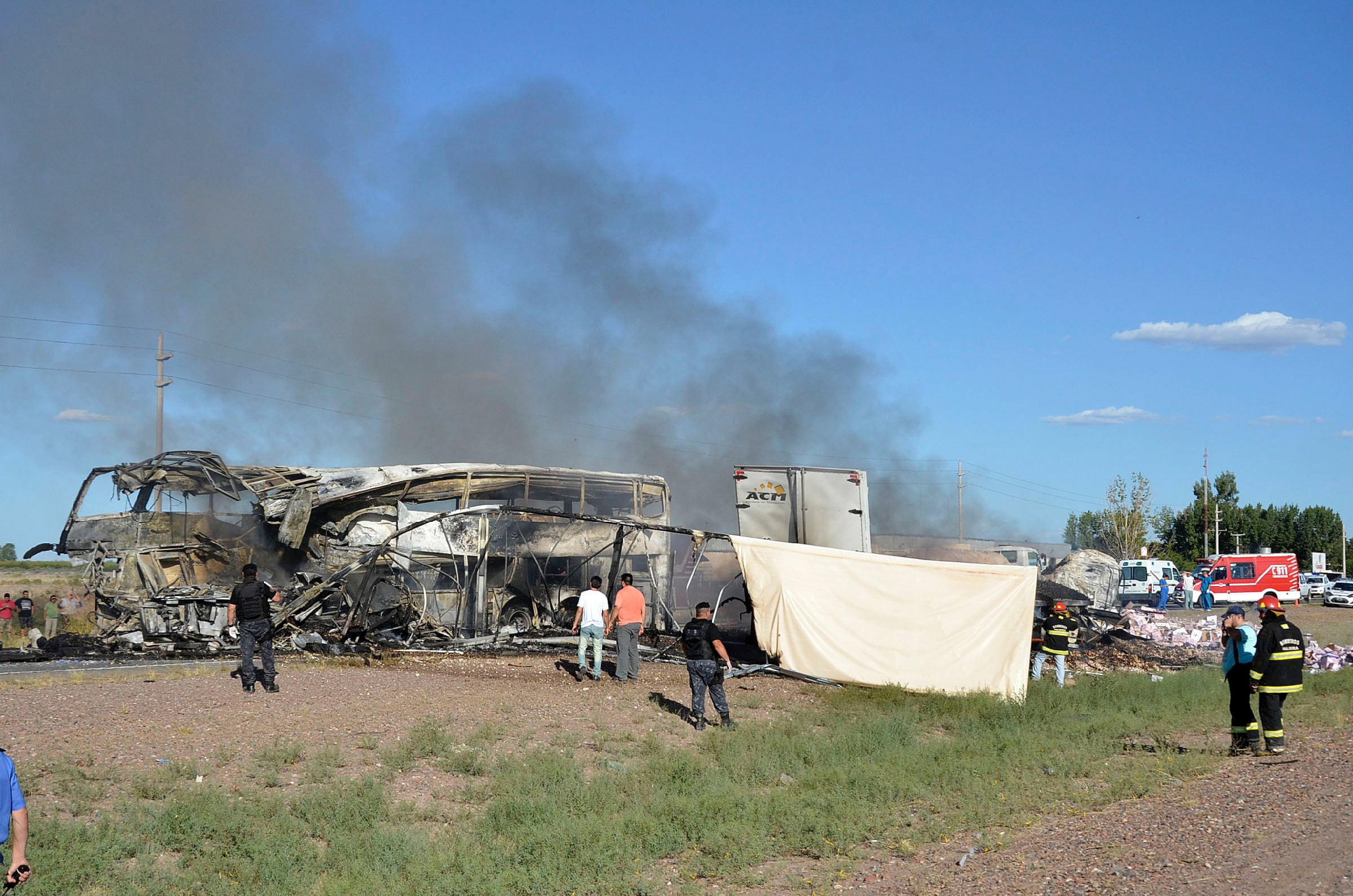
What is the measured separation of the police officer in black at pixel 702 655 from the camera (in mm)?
11188

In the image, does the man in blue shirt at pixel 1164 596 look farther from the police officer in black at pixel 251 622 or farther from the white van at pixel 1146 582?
the police officer in black at pixel 251 622

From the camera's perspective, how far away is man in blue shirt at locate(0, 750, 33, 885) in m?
4.56

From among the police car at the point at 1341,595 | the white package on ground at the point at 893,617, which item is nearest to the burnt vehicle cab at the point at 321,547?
the white package on ground at the point at 893,617

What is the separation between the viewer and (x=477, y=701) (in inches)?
485

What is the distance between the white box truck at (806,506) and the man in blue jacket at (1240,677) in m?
7.97

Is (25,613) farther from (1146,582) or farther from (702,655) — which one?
(1146,582)

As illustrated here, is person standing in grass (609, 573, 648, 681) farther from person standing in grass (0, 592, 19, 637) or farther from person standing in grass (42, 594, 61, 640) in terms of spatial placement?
person standing in grass (0, 592, 19, 637)

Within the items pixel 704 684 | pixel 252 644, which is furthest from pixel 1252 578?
pixel 252 644

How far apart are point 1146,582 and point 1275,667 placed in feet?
103

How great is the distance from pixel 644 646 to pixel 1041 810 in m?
9.59

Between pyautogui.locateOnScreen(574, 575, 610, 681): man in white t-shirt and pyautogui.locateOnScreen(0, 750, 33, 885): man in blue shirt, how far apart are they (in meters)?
9.00

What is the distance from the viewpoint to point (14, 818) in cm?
466

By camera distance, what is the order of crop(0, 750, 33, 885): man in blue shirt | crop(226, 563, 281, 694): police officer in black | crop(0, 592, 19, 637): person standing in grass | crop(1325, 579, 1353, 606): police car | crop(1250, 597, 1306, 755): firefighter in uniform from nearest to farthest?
1. crop(0, 750, 33, 885): man in blue shirt
2. crop(1250, 597, 1306, 755): firefighter in uniform
3. crop(226, 563, 281, 694): police officer in black
4. crop(0, 592, 19, 637): person standing in grass
5. crop(1325, 579, 1353, 606): police car

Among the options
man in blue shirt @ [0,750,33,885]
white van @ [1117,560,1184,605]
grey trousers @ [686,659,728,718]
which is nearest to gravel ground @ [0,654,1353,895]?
grey trousers @ [686,659,728,718]
